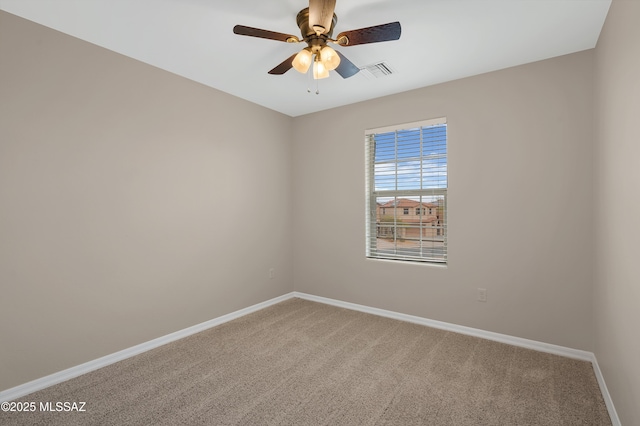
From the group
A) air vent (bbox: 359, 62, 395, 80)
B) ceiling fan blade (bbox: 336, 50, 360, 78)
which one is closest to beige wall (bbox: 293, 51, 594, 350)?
air vent (bbox: 359, 62, 395, 80)

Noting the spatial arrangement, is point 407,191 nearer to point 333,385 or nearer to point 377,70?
point 377,70

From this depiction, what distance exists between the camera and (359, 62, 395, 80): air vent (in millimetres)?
2852

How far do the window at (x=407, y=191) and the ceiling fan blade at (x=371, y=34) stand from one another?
167 centimetres

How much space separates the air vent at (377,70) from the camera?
285cm

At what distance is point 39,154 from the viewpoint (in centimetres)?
222

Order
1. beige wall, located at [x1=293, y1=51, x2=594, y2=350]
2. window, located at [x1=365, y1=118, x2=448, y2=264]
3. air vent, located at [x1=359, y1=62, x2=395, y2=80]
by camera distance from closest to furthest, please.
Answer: beige wall, located at [x1=293, y1=51, x2=594, y2=350]
air vent, located at [x1=359, y1=62, x2=395, y2=80]
window, located at [x1=365, y1=118, x2=448, y2=264]

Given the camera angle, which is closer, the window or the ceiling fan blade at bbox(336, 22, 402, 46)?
the ceiling fan blade at bbox(336, 22, 402, 46)

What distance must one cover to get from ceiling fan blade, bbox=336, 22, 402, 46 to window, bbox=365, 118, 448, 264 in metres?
1.67

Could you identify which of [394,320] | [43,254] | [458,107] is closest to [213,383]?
[43,254]

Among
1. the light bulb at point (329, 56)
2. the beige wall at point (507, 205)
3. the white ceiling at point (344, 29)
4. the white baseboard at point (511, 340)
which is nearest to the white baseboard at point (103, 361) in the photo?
the white baseboard at point (511, 340)

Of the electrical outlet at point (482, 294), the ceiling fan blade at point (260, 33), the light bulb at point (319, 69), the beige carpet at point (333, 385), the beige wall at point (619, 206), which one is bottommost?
the beige carpet at point (333, 385)

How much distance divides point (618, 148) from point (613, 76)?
48cm

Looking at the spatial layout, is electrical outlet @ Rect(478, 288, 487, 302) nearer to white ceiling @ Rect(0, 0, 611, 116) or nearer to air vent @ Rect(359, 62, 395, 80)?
white ceiling @ Rect(0, 0, 611, 116)

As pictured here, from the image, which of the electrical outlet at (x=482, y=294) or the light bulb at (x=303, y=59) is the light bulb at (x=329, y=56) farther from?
the electrical outlet at (x=482, y=294)
